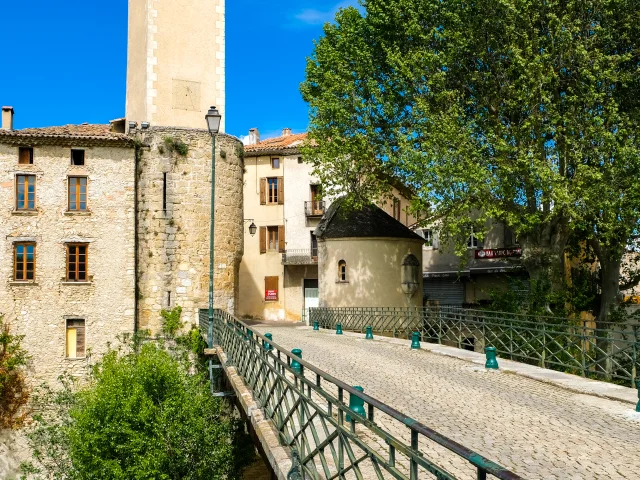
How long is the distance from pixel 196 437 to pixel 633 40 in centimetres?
1694

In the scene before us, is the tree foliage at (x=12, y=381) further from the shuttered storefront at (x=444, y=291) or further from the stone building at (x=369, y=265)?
the shuttered storefront at (x=444, y=291)

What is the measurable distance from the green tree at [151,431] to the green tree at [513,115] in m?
9.02

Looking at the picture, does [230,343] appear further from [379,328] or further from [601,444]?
[379,328]

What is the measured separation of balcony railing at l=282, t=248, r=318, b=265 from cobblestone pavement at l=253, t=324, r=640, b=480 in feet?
68.3

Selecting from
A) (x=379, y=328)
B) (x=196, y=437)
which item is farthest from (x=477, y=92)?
(x=196, y=437)

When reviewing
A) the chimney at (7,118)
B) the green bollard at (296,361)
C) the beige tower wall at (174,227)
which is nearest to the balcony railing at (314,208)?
the beige tower wall at (174,227)

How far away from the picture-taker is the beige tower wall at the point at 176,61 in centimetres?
2608

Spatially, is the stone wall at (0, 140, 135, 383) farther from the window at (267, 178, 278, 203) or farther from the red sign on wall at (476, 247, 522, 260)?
the red sign on wall at (476, 247, 522, 260)

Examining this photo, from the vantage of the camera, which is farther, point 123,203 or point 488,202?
point 123,203

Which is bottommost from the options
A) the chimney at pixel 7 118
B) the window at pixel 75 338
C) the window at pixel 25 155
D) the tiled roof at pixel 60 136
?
A: the window at pixel 75 338

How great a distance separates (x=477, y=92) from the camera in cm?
2039

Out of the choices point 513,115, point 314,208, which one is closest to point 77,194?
point 314,208

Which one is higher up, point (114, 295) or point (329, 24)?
point (329, 24)

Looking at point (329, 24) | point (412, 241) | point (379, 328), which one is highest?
point (329, 24)
